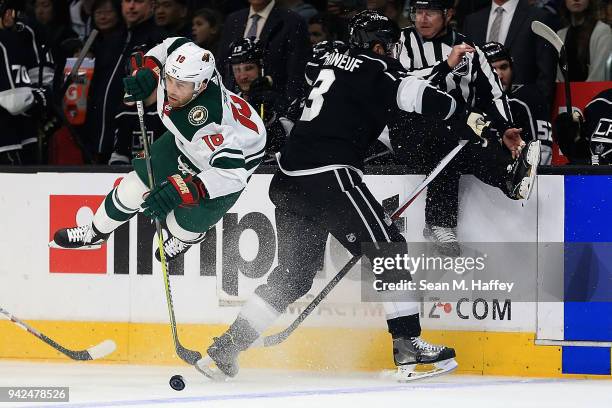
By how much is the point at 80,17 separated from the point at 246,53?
237cm

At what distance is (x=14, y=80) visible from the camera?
7844 millimetres

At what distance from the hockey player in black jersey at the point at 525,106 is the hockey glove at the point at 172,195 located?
1679 mm

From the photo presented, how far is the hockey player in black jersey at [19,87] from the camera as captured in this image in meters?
7.83

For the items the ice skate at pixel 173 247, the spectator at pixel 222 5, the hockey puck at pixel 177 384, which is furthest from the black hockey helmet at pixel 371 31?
the spectator at pixel 222 5

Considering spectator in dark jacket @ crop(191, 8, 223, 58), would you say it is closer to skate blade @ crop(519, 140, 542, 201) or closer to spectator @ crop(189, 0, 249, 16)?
spectator @ crop(189, 0, 249, 16)

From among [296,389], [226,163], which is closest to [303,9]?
[226,163]

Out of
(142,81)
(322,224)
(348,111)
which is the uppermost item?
(142,81)

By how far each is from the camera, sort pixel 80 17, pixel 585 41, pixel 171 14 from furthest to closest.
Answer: pixel 80 17 < pixel 171 14 < pixel 585 41

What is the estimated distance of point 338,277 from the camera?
6398 mm

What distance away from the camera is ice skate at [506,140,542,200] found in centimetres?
620

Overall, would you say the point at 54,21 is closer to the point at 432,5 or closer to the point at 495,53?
the point at 432,5

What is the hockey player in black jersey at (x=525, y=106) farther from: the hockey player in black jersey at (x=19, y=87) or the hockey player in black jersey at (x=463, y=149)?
the hockey player in black jersey at (x=19, y=87)

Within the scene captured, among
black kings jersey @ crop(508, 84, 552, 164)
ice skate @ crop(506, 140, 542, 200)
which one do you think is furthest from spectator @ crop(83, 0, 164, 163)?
ice skate @ crop(506, 140, 542, 200)

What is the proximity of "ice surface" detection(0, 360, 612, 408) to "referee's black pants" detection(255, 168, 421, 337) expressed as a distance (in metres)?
0.32
